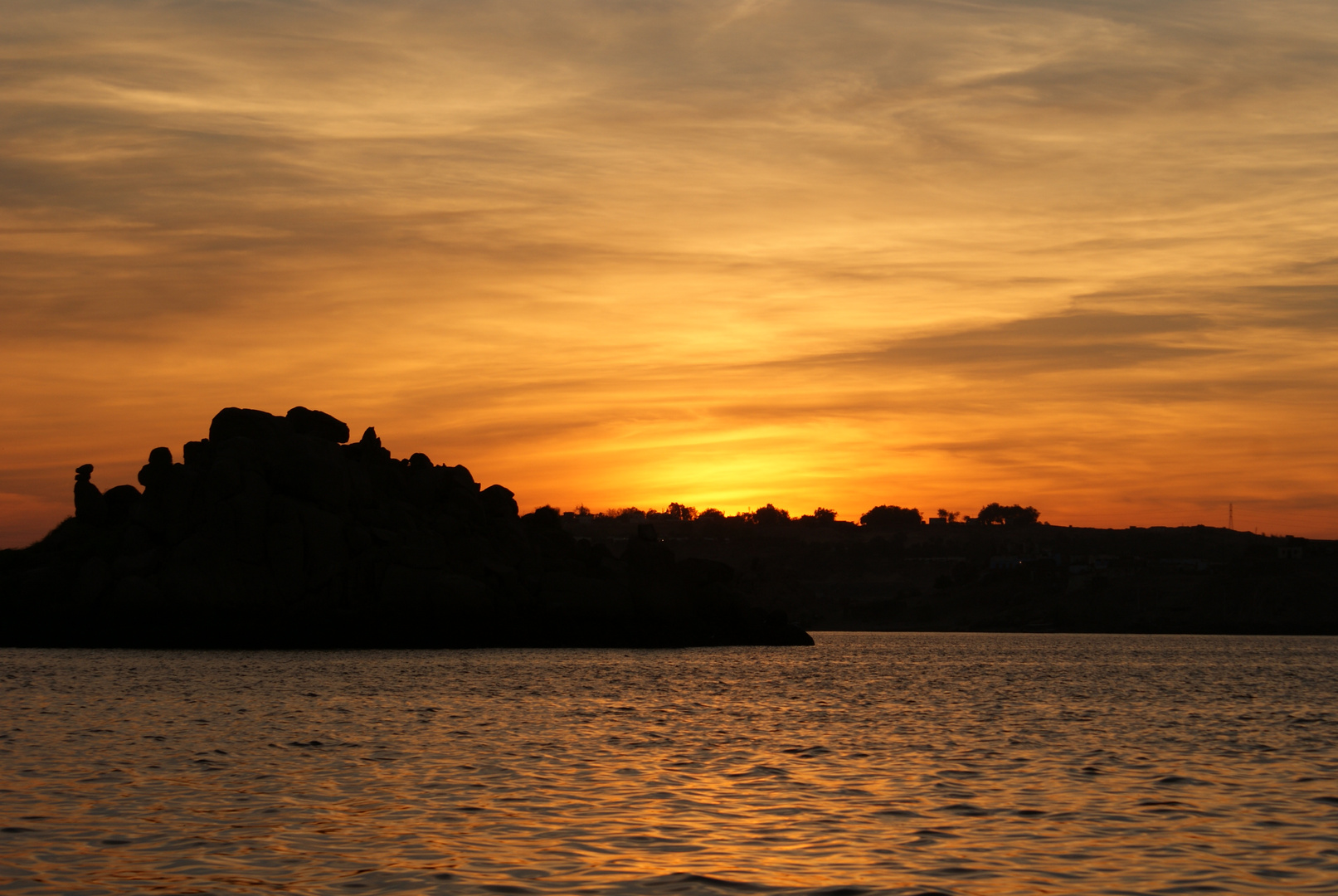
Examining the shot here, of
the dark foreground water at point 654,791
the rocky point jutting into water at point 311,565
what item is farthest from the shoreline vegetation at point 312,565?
the dark foreground water at point 654,791

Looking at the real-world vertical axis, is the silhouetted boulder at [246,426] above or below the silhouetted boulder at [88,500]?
above

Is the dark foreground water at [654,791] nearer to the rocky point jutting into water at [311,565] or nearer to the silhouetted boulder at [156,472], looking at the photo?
the rocky point jutting into water at [311,565]

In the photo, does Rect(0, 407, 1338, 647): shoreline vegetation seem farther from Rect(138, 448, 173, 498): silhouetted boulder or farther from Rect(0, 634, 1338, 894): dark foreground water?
Rect(0, 634, 1338, 894): dark foreground water

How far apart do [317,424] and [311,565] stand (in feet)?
65.7

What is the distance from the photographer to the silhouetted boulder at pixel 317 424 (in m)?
130

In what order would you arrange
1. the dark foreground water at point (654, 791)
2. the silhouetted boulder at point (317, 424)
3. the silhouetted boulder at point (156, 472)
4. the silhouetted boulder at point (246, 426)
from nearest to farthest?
1. the dark foreground water at point (654, 791)
2. the silhouetted boulder at point (156, 472)
3. the silhouetted boulder at point (246, 426)
4. the silhouetted boulder at point (317, 424)

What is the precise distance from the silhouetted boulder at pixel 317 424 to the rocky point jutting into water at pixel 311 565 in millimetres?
187

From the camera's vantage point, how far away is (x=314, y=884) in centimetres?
1912

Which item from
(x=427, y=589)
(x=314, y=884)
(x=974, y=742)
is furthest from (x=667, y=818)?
(x=427, y=589)

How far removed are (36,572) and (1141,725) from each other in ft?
317

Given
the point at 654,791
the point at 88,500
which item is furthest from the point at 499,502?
the point at 654,791

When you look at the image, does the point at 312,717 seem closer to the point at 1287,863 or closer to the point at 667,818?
the point at 667,818

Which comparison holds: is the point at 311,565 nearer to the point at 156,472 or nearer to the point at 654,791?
the point at 156,472

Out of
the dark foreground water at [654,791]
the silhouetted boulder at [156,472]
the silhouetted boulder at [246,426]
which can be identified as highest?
the silhouetted boulder at [246,426]
